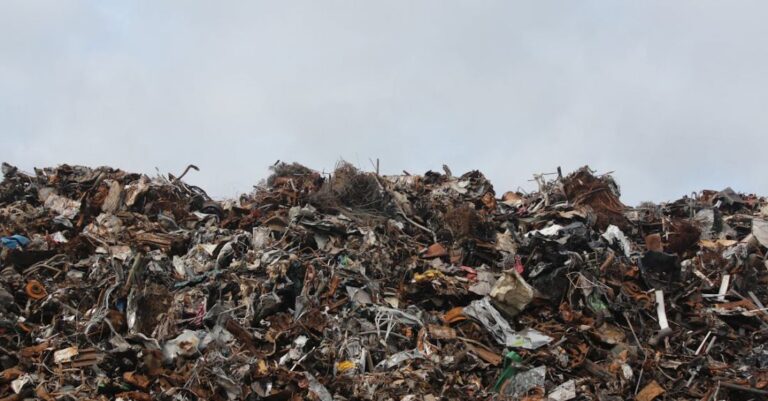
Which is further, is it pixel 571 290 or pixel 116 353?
pixel 571 290

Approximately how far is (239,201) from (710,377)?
9.03 metres

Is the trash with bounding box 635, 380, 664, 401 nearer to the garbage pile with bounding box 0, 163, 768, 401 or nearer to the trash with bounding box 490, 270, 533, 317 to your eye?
the garbage pile with bounding box 0, 163, 768, 401

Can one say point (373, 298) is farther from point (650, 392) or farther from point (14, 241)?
point (14, 241)

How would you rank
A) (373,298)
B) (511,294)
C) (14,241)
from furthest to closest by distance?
(14,241) → (373,298) → (511,294)

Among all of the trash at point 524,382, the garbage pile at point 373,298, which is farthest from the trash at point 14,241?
the trash at point 524,382

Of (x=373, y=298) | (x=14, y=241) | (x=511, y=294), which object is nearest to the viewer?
(x=511, y=294)

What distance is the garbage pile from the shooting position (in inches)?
327

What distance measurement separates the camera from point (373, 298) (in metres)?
9.84

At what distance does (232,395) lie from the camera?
8.01 m

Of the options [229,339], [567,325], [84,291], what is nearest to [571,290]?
[567,325]

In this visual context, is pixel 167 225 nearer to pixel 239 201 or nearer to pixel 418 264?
pixel 239 201

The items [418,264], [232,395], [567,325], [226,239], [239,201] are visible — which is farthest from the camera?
[239,201]

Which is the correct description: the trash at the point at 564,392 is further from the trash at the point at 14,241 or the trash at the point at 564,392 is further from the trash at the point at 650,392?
the trash at the point at 14,241

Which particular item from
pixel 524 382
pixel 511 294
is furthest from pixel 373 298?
pixel 524 382
